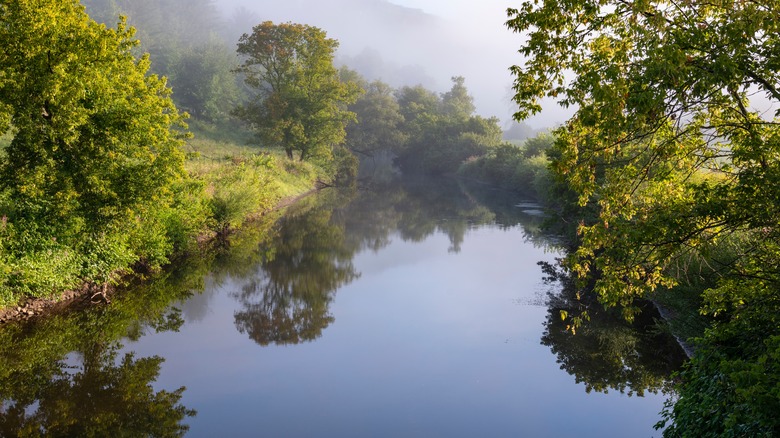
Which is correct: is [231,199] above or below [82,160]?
above

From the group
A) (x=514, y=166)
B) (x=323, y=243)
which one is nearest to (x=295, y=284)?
(x=323, y=243)

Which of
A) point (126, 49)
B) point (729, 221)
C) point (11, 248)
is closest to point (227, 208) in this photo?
point (126, 49)

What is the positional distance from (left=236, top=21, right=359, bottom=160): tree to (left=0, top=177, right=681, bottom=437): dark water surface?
25.4 m

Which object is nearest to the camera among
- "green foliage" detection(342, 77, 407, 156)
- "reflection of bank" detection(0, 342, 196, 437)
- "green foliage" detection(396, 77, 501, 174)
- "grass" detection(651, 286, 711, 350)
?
"reflection of bank" detection(0, 342, 196, 437)

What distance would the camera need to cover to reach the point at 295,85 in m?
48.0

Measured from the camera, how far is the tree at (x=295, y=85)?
46562 millimetres

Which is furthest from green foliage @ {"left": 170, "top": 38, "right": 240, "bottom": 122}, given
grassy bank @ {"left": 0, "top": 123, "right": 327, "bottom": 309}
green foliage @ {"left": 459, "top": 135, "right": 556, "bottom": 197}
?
grassy bank @ {"left": 0, "top": 123, "right": 327, "bottom": 309}

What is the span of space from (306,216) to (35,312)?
2290 centimetres

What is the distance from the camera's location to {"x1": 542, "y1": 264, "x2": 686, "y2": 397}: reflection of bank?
13.1 m

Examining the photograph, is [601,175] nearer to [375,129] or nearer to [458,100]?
[375,129]

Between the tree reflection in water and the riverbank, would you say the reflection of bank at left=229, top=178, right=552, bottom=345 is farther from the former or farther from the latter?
the riverbank

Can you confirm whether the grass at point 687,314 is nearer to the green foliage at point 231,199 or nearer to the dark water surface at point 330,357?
the dark water surface at point 330,357

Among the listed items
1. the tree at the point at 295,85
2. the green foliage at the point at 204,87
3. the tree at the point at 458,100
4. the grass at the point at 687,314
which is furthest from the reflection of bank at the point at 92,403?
the tree at the point at 458,100

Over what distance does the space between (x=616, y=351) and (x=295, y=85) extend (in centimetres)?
3986
